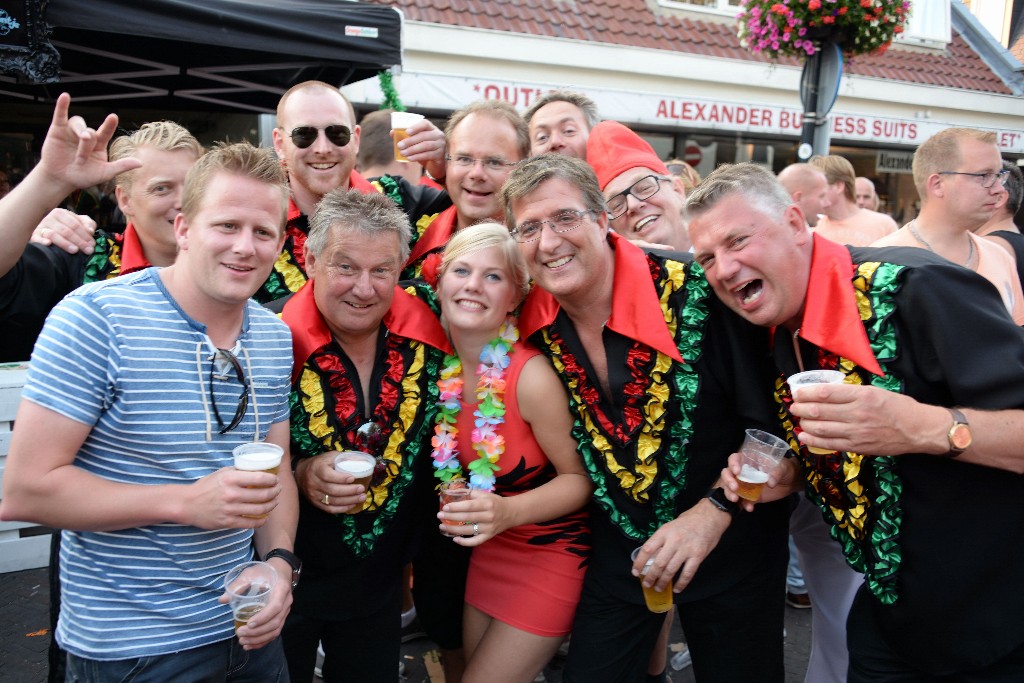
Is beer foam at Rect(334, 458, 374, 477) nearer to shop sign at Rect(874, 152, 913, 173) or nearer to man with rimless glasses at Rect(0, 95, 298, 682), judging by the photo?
man with rimless glasses at Rect(0, 95, 298, 682)

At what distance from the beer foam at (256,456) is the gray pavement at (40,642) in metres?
2.18

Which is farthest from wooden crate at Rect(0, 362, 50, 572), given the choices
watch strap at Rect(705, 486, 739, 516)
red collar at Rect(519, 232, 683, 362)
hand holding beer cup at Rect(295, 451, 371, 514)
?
watch strap at Rect(705, 486, 739, 516)

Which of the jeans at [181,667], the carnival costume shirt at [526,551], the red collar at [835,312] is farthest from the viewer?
the carnival costume shirt at [526,551]

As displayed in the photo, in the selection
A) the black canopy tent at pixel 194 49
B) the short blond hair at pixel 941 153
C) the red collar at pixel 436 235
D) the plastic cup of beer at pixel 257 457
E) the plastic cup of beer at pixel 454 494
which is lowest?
the plastic cup of beer at pixel 454 494

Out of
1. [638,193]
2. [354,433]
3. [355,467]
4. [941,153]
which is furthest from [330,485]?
[941,153]

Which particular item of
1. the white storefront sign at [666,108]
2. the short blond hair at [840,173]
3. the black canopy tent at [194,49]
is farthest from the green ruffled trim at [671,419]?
the white storefront sign at [666,108]

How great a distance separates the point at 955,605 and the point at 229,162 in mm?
2324

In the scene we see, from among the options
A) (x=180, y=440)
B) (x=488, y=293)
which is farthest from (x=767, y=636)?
(x=180, y=440)

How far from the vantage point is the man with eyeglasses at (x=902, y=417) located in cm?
188

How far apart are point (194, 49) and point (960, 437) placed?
6.09m

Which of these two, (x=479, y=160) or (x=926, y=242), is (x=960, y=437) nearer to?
(x=479, y=160)

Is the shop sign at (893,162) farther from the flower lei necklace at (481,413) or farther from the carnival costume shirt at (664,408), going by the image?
the flower lei necklace at (481,413)

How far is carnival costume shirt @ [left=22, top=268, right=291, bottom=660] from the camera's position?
5.54 ft

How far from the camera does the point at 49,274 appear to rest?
277cm
